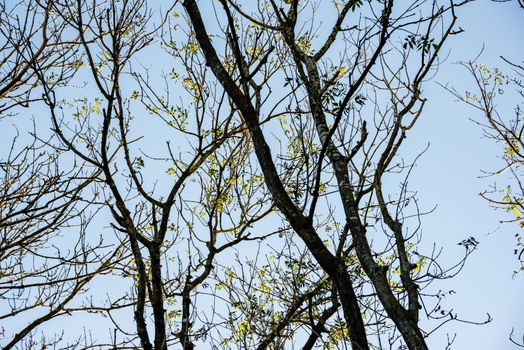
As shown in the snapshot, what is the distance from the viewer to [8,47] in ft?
18.6

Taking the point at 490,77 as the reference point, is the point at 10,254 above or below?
below

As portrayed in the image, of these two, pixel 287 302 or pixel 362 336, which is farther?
pixel 287 302

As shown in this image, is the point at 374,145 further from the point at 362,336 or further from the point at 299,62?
the point at 362,336

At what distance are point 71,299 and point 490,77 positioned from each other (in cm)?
856

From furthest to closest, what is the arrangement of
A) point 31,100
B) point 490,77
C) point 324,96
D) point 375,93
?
1. point 490,77
2. point 31,100
3. point 375,93
4. point 324,96

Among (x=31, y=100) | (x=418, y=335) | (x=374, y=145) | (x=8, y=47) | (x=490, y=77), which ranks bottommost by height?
(x=418, y=335)

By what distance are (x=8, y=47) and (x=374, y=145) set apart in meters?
4.30

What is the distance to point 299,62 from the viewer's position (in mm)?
4547

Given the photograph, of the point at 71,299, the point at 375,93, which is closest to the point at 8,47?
the point at 71,299

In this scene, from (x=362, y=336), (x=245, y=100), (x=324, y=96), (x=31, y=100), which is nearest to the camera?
(x=362, y=336)

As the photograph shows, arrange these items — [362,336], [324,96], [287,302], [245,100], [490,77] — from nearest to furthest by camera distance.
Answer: [362,336], [245,100], [324,96], [287,302], [490,77]

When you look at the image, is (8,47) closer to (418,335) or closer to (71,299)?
(71,299)

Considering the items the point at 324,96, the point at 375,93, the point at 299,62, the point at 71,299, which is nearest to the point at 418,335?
the point at 324,96

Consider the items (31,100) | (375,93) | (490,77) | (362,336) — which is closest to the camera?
(362,336)
